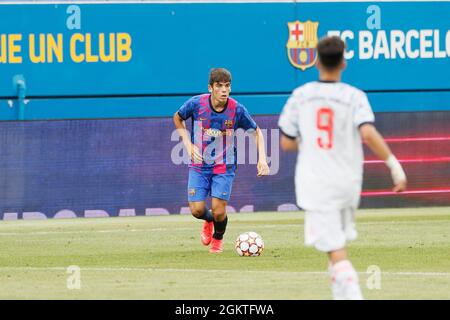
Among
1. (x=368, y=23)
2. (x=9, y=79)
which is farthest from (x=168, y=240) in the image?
(x=368, y=23)

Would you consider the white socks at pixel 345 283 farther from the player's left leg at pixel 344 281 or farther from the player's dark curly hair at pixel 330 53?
the player's dark curly hair at pixel 330 53

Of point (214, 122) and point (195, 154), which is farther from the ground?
point (214, 122)

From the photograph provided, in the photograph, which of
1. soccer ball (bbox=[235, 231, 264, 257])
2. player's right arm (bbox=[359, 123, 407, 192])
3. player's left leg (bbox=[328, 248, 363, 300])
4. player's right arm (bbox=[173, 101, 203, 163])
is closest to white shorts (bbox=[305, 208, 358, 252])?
player's left leg (bbox=[328, 248, 363, 300])

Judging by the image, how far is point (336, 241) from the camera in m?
8.73

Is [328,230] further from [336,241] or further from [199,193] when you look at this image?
[199,193]

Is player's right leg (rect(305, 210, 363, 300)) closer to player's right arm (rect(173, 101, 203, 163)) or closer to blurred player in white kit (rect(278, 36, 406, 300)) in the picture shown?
blurred player in white kit (rect(278, 36, 406, 300))

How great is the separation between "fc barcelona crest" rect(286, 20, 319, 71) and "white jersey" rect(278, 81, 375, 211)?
63.8 ft

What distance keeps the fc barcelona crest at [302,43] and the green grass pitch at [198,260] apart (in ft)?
27.0

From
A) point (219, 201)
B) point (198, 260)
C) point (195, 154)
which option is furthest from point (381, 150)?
point (219, 201)

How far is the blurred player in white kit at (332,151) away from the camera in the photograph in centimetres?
876

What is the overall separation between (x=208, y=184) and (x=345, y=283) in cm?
636

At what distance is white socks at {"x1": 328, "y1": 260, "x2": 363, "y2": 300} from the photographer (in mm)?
8523
